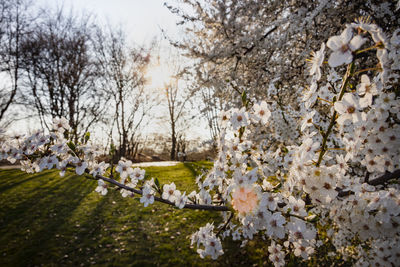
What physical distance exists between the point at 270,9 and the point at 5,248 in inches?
322

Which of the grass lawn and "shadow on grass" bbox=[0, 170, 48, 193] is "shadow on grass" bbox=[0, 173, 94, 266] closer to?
the grass lawn

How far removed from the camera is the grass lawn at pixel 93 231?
4395 millimetres

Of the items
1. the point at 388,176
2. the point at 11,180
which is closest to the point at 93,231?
the point at 388,176

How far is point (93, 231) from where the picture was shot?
18.4 feet

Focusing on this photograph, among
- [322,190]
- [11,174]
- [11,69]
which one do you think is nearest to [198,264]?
[322,190]

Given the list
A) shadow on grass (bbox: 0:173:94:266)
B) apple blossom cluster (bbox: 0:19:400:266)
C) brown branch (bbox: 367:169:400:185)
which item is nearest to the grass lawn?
shadow on grass (bbox: 0:173:94:266)

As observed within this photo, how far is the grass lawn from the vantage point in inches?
173

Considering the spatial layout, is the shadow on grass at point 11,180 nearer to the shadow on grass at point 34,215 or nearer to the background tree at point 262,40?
the shadow on grass at point 34,215

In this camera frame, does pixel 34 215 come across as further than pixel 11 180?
No

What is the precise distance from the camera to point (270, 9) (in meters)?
4.68

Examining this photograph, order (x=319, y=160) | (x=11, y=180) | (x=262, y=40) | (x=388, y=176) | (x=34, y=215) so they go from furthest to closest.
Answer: (x=11, y=180) → (x=34, y=215) → (x=262, y=40) → (x=388, y=176) → (x=319, y=160)

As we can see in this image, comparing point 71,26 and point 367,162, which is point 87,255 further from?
point 71,26

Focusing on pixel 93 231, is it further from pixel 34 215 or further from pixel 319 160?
pixel 319 160

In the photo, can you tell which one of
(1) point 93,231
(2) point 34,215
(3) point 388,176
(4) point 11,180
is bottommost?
(1) point 93,231
